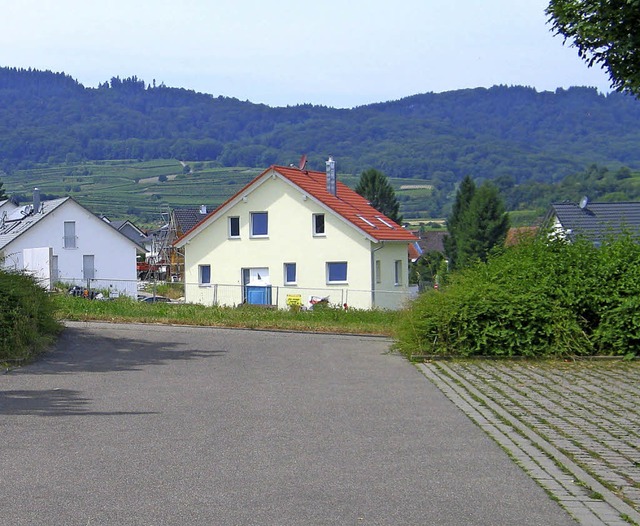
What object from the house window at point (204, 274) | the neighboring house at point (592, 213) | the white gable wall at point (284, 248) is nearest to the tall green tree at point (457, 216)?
the neighboring house at point (592, 213)

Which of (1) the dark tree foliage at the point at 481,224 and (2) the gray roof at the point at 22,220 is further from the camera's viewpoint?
(1) the dark tree foliage at the point at 481,224

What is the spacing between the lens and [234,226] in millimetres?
51969

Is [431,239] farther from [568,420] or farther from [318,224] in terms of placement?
[568,420]

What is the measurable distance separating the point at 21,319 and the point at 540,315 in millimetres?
8854

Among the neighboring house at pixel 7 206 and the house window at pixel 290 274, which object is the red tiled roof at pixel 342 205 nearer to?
the house window at pixel 290 274

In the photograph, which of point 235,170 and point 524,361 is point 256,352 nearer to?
point 524,361

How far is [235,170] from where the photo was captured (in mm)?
185125

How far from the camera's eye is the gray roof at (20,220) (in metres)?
67.6

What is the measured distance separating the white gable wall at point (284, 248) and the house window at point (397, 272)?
318 millimetres

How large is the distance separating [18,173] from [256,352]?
7073 inches

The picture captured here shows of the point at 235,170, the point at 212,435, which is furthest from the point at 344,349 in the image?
the point at 235,170

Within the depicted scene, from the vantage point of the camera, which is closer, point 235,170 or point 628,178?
point 628,178

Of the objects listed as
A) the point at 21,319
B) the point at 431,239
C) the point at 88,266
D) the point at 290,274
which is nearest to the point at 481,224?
the point at 88,266

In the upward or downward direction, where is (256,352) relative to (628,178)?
downward
